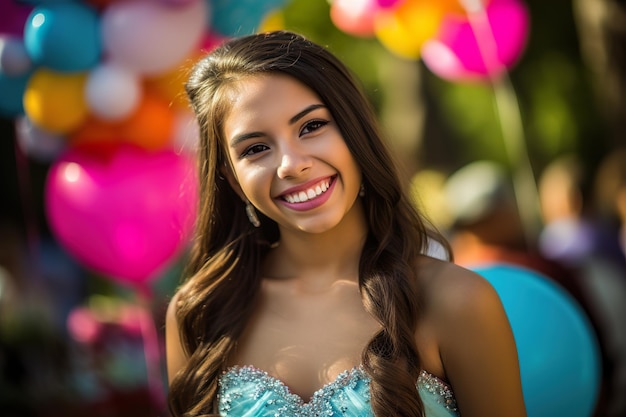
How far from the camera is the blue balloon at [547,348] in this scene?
8.20 feet

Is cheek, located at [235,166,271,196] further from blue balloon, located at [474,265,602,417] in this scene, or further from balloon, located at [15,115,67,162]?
balloon, located at [15,115,67,162]

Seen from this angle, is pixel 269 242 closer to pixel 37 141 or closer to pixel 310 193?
pixel 310 193

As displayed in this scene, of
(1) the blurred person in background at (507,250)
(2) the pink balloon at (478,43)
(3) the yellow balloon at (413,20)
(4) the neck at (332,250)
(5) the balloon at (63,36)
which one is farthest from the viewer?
(2) the pink balloon at (478,43)

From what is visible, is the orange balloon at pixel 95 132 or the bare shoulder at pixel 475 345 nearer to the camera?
the bare shoulder at pixel 475 345

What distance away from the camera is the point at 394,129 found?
8.06 m

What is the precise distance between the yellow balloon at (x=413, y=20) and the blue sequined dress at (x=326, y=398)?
7.12 feet

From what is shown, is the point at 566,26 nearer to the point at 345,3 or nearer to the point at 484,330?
the point at 345,3

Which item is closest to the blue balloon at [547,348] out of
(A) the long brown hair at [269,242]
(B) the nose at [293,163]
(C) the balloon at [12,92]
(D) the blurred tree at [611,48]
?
(A) the long brown hair at [269,242]

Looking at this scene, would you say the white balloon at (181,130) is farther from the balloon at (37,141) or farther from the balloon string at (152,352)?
the balloon string at (152,352)

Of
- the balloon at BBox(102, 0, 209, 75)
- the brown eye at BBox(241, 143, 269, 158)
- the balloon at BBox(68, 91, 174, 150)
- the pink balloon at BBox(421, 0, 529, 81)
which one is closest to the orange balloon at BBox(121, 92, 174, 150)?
the balloon at BBox(68, 91, 174, 150)

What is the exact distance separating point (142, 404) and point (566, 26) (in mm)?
5309

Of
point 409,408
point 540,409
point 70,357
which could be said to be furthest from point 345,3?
point 70,357

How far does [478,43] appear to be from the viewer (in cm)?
399

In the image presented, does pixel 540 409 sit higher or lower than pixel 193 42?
lower
